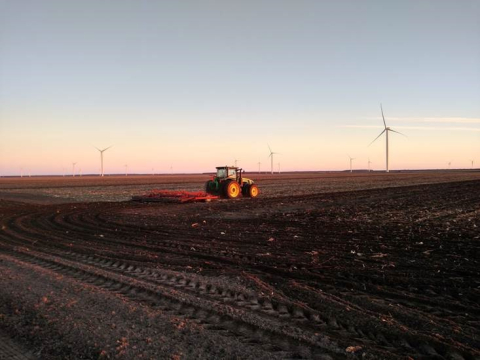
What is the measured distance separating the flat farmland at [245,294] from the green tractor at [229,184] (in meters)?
14.2

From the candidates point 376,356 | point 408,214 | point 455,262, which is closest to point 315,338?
point 376,356

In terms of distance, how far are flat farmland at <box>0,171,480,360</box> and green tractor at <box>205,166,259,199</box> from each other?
A: 1418 centimetres

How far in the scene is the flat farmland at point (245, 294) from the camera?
464cm

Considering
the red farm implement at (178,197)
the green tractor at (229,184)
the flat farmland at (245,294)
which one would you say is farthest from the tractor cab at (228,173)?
the flat farmland at (245,294)

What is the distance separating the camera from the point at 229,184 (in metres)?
27.8

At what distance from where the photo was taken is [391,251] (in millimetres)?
9898

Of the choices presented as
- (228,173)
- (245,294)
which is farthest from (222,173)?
(245,294)

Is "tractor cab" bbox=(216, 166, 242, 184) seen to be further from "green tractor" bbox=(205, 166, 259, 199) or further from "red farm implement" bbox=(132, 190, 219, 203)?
"red farm implement" bbox=(132, 190, 219, 203)

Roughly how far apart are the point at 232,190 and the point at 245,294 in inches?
847

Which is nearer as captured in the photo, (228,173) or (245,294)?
(245,294)

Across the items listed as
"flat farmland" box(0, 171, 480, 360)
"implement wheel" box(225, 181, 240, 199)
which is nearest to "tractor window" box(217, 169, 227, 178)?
"implement wheel" box(225, 181, 240, 199)

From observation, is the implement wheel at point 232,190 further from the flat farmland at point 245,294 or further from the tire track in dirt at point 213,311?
the tire track in dirt at point 213,311

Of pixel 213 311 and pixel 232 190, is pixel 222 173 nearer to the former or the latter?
pixel 232 190

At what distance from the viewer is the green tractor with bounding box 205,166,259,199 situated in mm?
28000
